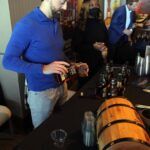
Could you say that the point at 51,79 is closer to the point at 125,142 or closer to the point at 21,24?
the point at 21,24

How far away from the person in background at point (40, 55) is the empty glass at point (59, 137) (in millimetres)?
354

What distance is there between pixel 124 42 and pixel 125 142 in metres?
2.37

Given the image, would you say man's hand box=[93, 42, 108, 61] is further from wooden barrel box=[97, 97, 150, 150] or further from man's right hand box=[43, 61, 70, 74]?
wooden barrel box=[97, 97, 150, 150]

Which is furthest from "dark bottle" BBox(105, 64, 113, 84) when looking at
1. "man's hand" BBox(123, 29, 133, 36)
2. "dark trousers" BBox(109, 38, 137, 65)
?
"man's hand" BBox(123, 29, 133, 36)

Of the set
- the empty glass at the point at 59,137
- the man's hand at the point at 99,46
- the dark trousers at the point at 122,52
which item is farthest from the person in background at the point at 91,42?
the empty glass at the point at 59,137

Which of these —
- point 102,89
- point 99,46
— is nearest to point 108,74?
point 102,89

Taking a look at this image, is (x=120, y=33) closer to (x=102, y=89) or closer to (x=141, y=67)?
(x=141, y=67)

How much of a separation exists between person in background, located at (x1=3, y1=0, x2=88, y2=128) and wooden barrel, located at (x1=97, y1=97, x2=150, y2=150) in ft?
1.54

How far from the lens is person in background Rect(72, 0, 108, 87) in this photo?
9.11ft

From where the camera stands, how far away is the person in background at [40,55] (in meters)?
1.43

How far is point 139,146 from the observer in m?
A: 0.81

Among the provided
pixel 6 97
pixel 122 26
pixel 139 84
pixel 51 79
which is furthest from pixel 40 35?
pixel 122 26

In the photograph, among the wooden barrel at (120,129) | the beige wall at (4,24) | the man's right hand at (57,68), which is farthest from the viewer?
the beige wall at (4,24)

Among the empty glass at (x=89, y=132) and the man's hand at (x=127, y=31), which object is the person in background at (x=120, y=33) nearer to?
the man's hand at (x=127, y=31)
